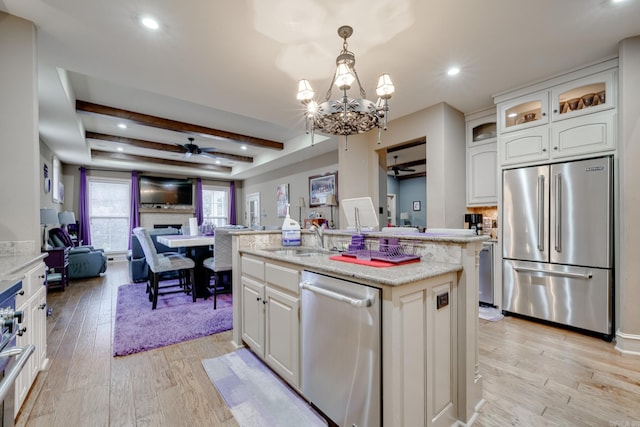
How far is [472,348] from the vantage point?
5.17 feet

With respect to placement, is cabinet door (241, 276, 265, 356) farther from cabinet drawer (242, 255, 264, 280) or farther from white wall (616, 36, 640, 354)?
white wall (616, 36, 640, 354)

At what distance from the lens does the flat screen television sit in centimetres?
822

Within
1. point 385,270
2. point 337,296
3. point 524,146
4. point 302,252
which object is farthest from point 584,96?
point 337,296

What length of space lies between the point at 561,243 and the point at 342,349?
288 cm

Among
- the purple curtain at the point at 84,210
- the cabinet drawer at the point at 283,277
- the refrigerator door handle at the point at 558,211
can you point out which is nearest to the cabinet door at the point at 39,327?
the cabinet drawer at the point at 283,277

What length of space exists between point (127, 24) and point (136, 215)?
717 centimetres

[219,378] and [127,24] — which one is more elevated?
[127,24]

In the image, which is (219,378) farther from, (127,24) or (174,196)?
(174,196)

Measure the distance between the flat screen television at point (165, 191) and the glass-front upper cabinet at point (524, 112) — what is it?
8508 mm

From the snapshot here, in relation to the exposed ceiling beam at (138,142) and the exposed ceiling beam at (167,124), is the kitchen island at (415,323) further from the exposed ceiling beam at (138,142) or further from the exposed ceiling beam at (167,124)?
the exposed ceiling beam at (138,142)

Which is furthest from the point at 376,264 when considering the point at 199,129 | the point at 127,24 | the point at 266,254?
the point at 199,129

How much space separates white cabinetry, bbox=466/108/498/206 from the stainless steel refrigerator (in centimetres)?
42

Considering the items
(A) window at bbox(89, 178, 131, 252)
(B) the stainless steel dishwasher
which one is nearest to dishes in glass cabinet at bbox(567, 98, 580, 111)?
(B) the stainless steel dishwasher

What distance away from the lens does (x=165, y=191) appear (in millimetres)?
8516
